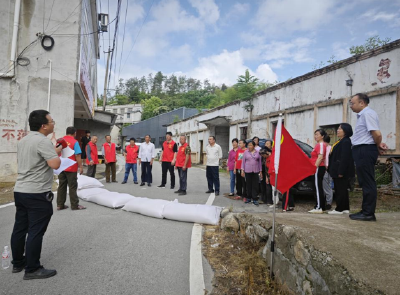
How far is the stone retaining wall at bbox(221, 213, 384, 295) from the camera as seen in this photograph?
6.53 feet

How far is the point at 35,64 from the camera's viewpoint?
38.6 feet

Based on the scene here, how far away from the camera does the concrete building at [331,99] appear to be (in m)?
9.08

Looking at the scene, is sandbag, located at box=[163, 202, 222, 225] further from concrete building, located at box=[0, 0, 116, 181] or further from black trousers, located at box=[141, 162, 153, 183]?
concrete building, located at box=[0, 0, 116, 181]

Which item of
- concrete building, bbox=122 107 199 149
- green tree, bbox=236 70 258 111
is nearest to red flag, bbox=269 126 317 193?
green tree, bbox=236 70 258 111

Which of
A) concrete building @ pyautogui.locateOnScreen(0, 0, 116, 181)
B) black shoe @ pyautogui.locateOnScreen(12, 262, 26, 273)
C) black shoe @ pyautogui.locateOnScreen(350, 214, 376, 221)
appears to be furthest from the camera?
concrete building @ pyautogui.locateOnScreen(0, 0, 116, 181)

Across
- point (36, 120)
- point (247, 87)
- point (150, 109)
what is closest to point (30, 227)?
point (36, 120)

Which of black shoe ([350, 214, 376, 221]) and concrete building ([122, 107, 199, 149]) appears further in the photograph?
concrete building ([122, 107, 199, 149])

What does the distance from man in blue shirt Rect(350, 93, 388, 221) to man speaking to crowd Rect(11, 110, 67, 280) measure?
408 centimetres

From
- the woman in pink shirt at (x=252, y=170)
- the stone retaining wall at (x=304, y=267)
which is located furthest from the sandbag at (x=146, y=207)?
the woman in pink shirt at (x=252, y=170)

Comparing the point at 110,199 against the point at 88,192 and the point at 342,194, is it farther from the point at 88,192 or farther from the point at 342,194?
the point at 342,194

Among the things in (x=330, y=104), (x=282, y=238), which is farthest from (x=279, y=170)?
(x=330, y=104)

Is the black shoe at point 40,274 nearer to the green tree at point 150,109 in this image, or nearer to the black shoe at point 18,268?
the black shoe at point 18,268

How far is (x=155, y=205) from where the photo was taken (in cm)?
575

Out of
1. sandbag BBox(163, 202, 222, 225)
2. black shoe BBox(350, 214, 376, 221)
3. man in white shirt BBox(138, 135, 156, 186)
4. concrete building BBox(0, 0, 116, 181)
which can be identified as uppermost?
concrete building BBox(0, 0, 116, 181)
